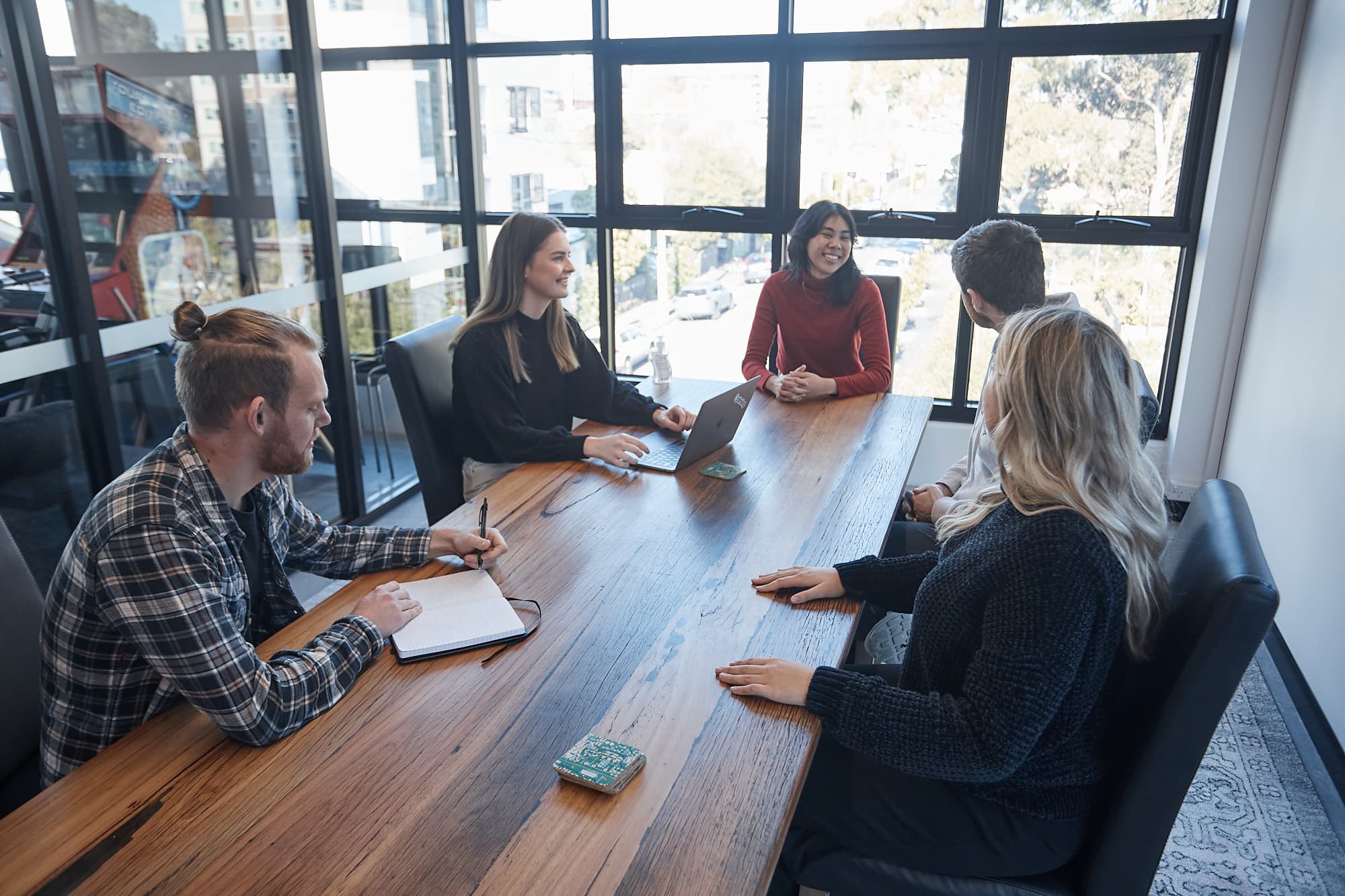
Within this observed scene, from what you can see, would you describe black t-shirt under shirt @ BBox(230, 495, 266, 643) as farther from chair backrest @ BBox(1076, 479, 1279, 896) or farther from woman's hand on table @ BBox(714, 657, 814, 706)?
chair backrest @ BBox(1076, 479, 1279, 896)

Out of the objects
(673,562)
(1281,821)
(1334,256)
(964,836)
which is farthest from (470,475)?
(1334,256)

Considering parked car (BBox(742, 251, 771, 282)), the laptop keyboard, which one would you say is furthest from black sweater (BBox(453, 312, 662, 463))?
parked car (BBox(742, 251, 771, 282))

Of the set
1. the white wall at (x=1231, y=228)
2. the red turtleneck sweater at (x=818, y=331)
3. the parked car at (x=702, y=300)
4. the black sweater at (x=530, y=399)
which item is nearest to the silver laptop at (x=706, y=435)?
the black sweater at (x=530, y=399)

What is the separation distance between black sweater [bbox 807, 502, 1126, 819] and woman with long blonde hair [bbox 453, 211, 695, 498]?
42.6 inches

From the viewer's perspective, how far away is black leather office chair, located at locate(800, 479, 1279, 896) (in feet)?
3.66

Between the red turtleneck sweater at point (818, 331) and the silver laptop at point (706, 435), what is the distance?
0.69m

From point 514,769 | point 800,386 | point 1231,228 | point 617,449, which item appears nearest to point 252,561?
point 514,769

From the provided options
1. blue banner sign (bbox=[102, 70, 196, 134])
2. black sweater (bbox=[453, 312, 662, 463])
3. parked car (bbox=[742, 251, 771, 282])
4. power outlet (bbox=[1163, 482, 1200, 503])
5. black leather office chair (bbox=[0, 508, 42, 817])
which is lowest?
power outlet (bbox=[1163, 482, 1200, 503])

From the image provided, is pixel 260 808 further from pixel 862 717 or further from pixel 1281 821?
pixel 1281 821

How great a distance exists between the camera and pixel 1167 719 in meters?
1.16

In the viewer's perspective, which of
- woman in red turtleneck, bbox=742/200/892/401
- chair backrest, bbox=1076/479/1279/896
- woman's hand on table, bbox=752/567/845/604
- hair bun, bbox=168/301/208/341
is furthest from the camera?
woman in red turtleneck, bbox=742/200/892/401

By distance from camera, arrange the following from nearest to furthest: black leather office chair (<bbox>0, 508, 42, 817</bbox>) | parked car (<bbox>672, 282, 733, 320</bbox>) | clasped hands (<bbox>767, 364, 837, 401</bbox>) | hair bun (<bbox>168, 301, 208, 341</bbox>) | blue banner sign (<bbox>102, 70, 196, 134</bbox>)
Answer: hair bun (<bbox>168, 301, 208, 341</bbox>)
black leather office chair (<bbox>0, 508, 42, 817</bbox>)
blue banner sign (<bbox>102, 70, 196, 134</bbox>)
clasped hands (<bbox>767, 364, 837, 401</bbox>)
parked car (<bbox>672, 282, 733, 320</bbox>)

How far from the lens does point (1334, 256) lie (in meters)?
2.57

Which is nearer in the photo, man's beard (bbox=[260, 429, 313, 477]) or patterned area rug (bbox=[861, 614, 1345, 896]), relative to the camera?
man's beard (bbox=[260, 429, 313, 477])
